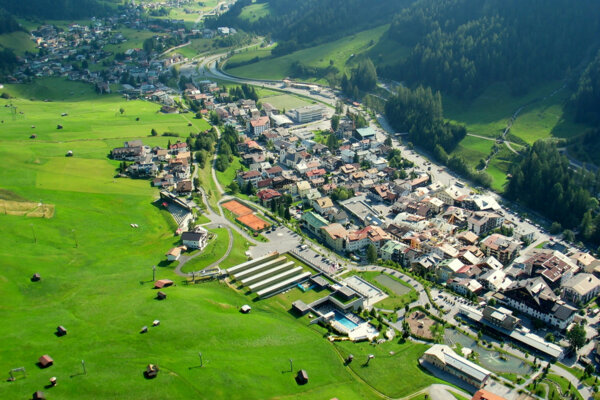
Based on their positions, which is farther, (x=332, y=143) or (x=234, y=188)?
(x=332, y=143)

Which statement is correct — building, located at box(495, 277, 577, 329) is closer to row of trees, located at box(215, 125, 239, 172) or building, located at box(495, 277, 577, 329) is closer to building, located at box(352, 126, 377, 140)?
row of trees, located at box(215, 125, 239, 172)

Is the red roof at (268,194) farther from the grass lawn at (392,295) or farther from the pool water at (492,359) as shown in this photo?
the pool water at (492,359)

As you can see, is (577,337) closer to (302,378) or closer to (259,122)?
(302,378)

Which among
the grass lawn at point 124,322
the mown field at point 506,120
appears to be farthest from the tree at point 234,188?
the mown field at point 506,120

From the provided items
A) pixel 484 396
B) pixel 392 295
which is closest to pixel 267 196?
pixel 392 295

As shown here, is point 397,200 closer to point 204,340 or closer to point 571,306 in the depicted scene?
point 571,306

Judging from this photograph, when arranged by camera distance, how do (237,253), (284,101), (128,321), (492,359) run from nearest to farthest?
(128,321) → (492,359) → (237,253) → (284,101)
